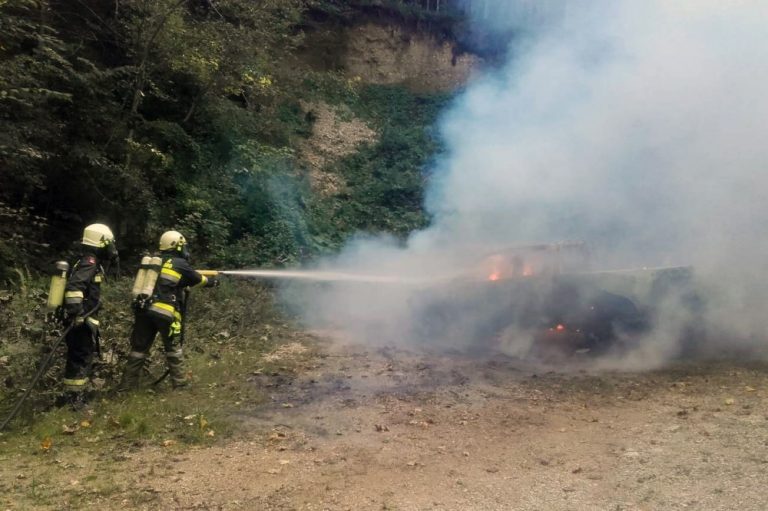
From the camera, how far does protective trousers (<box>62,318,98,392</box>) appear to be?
5816 millimetres

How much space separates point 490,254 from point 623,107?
14.5 feet

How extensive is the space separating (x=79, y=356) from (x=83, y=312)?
19.1 inches

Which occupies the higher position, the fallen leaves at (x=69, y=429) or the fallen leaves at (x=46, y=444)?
the fallen leaves at (x=69, y=429)

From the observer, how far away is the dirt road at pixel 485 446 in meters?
4.12

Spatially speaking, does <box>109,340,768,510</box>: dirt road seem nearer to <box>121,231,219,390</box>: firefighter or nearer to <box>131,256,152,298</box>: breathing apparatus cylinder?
<box>121,231,219,390</box>: firefighter

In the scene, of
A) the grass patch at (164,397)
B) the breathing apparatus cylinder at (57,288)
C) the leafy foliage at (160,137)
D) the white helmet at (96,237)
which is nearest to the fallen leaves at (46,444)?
the grass patch at (164,397)

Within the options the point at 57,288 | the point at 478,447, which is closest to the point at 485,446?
the point at 478,447

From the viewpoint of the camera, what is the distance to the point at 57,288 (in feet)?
19.1

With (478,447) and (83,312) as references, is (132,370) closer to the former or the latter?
(83,312)

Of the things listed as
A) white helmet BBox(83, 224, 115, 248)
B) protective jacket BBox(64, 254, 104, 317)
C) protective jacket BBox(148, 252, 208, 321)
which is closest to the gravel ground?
protective jacket BBox(148, 252, 208, 321)

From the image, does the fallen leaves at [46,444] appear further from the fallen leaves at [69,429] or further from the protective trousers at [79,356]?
the protective trousers at [79,356]


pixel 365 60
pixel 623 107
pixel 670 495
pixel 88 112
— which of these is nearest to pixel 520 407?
pixel 670 495

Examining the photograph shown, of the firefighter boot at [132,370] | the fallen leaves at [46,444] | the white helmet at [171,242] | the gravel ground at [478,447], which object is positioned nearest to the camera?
the gravel ground at [478,447]

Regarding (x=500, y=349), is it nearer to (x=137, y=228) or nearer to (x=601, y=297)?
(x=601, y=297)
